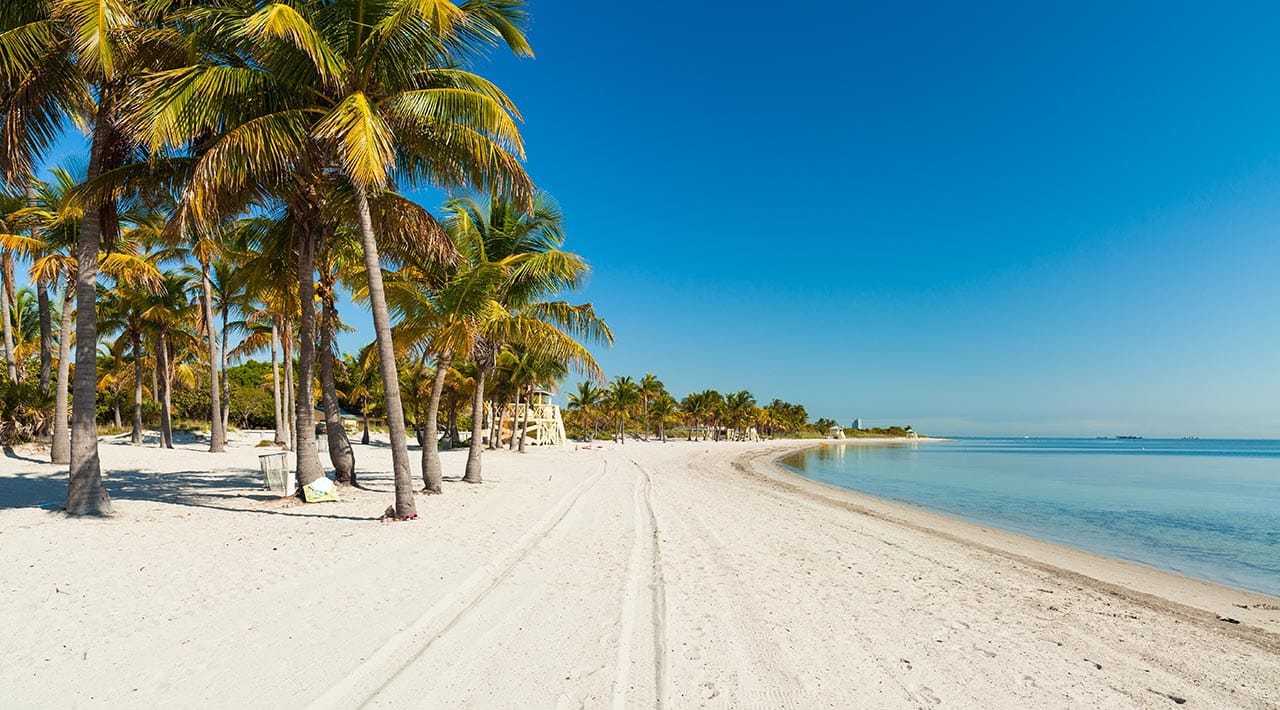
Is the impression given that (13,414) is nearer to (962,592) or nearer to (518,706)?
(518,706)

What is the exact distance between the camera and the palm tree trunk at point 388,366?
9117 mm

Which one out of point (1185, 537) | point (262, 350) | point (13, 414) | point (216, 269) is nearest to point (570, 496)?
point (1185, 537)

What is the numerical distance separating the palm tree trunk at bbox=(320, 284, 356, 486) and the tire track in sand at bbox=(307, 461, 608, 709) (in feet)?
20.7

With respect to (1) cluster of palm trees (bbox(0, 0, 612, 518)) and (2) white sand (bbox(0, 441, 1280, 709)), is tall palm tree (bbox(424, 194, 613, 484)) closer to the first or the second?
(1) cluster of palm trees (bbox(0, 0, 612, 518))

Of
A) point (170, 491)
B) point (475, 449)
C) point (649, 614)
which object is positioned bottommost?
point (649, 614)

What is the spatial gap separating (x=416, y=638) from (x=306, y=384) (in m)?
7.82

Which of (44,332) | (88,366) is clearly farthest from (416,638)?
(44,332)

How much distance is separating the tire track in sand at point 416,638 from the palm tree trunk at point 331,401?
6301mm

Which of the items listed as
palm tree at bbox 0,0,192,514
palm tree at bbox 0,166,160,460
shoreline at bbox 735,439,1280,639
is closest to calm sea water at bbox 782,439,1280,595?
shoreline at bbox 735,439,1280,639

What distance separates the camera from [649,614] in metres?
5.24

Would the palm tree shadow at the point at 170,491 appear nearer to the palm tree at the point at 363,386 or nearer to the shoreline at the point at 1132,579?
the shoreline at the point at 1132,579

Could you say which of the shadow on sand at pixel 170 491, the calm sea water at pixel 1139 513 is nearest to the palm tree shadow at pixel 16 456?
the shadow on sand at pixel 170 491

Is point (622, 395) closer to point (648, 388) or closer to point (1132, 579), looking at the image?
point (648, 388)

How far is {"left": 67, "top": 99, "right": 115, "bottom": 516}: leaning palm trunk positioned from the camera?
8555mm
